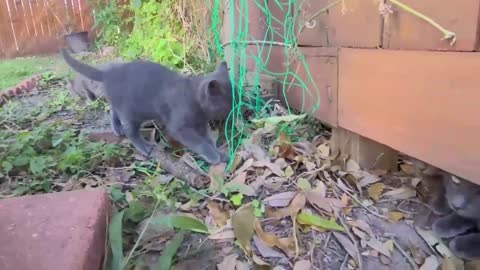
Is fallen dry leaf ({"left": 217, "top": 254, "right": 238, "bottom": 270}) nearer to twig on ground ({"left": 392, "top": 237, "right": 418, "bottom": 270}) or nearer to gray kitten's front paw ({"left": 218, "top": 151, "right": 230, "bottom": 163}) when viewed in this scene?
twig on ground ({"left": 392, "top": 237, "right": 418, "bottom": 270})

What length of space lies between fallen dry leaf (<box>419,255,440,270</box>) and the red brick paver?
2.30 feet

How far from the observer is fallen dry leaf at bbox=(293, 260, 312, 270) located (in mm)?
956

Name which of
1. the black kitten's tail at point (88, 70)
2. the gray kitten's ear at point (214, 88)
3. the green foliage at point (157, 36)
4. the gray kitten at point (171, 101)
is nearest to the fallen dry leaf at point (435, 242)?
the gray kitten at point (171, 101)

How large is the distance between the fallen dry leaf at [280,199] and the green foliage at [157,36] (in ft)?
5.80

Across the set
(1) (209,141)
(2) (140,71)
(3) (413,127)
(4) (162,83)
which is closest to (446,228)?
(3) (413,127)

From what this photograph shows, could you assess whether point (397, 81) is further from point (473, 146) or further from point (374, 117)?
point (473, 146)

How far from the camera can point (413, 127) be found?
3.30 feet

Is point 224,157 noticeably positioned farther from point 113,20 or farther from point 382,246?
point 113,20

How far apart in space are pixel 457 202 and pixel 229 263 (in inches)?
21.1

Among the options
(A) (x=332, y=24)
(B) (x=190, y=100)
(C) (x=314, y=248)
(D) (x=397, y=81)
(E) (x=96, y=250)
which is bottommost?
(C) (x=314, y=248)

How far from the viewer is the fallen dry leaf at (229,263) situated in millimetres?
945

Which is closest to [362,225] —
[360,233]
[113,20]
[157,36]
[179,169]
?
[360,233]

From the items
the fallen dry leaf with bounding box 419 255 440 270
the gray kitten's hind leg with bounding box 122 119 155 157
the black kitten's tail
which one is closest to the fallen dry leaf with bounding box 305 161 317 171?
the fallen dry leaf with bounding box 419 255 440 270

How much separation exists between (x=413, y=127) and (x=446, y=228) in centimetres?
26
